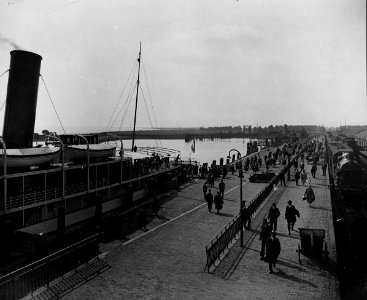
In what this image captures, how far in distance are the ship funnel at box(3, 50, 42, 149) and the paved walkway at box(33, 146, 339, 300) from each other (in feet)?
23.0

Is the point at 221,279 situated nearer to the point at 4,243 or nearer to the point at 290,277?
the point at 290,277

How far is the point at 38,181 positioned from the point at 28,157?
6.24 ft

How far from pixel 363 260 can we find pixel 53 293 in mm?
11650

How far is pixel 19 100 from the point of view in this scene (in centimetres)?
1711

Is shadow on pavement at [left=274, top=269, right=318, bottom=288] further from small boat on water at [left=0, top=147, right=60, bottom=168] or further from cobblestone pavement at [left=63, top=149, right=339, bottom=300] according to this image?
small boat on water at [left=0, top=147, right=60, bottom=168]

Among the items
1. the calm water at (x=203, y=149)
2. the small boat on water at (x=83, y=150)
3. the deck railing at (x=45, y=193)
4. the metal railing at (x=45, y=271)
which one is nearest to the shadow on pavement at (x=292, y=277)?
the metal railing at (x=45, y=271)

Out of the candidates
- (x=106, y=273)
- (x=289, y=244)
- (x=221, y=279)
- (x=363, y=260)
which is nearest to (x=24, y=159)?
(x=106, y=273)

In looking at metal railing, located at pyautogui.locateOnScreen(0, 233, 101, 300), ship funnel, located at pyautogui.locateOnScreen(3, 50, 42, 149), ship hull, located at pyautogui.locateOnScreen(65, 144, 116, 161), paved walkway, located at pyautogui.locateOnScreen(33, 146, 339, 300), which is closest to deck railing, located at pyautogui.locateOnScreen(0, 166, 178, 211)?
ship hull, located at pyautogui.locateOnScreen(65, 144, 116, 161)

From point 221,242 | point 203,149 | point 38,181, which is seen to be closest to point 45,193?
point 38,181

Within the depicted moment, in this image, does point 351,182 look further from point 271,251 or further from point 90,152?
point 90,152

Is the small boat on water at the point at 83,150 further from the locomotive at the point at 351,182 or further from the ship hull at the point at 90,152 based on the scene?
the locomotive at the point at 351,182

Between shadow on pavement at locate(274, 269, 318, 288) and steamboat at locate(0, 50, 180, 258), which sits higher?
steamboat at locate(0, 50, 180, 258)

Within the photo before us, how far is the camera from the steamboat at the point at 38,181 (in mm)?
14164

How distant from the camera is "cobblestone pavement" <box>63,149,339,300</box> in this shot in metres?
10.2
